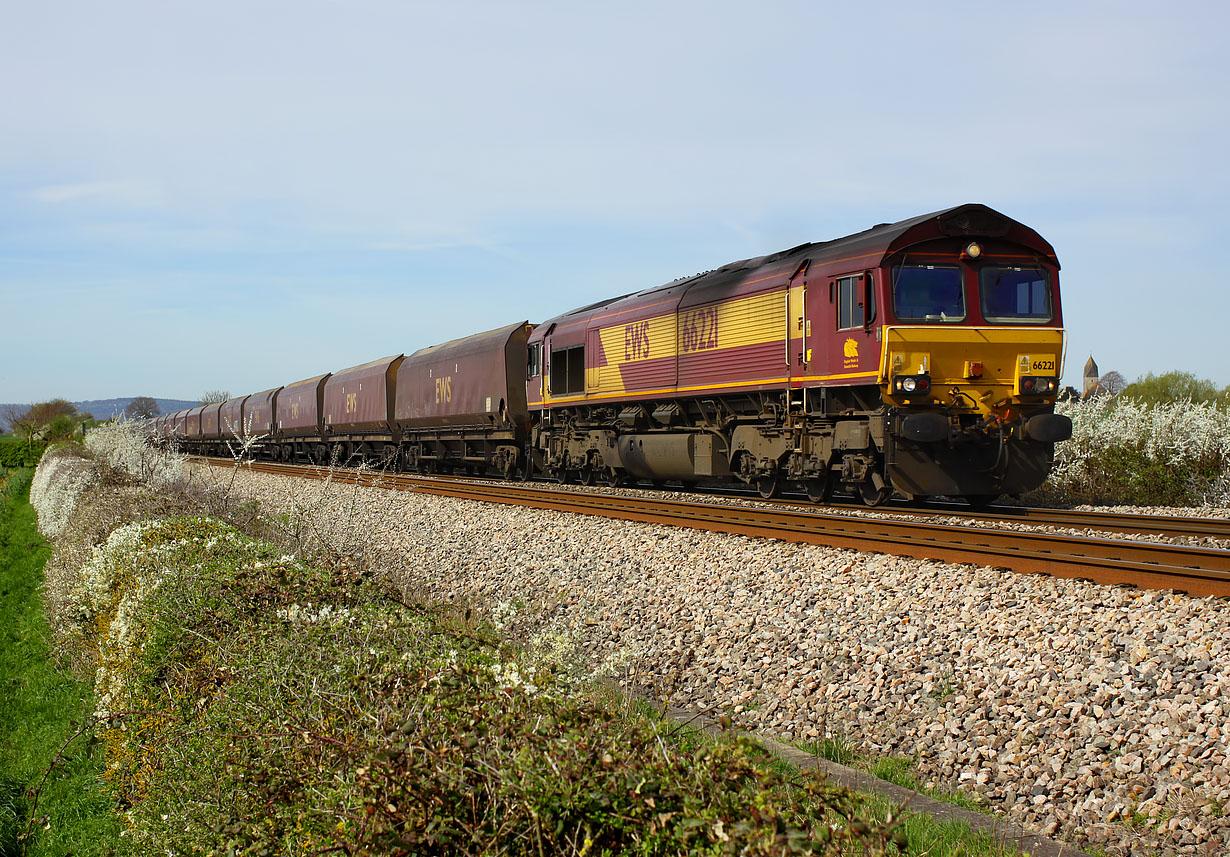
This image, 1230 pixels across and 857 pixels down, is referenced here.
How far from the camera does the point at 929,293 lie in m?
12.3

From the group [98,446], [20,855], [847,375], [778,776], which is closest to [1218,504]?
[847,375]

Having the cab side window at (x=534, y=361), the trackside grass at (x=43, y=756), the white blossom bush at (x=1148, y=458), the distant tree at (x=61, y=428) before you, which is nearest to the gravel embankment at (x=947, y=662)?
the trackside grass at (x=43, y=756)

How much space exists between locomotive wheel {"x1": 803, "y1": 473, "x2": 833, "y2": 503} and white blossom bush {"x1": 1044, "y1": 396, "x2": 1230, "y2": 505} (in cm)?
498

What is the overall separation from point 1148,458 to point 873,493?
5.83m

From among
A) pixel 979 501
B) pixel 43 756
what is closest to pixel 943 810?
pixel 43 756

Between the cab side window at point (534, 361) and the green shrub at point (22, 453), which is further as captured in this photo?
the green shrub at point (22, 453)

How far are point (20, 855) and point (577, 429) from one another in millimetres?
14735

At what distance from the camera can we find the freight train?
12023 millimetres

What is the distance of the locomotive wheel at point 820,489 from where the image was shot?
1354 centimetres

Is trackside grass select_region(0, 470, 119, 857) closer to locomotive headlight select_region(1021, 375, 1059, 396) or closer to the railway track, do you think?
the railway track

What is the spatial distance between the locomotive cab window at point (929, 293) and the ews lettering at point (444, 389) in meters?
15.9

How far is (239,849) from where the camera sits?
3398mm

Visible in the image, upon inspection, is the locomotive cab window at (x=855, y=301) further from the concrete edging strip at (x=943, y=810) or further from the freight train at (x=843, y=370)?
the concrete edging strip at (x=943, y=810)

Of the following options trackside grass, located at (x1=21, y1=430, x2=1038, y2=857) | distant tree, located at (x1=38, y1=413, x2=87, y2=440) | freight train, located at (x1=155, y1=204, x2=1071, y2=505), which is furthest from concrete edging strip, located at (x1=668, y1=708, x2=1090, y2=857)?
distant tree, located at (x1=38, y1=413, x2=87, y2=440)
